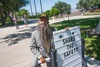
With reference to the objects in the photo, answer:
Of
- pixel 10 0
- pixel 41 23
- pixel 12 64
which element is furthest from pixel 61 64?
pixel 10 0

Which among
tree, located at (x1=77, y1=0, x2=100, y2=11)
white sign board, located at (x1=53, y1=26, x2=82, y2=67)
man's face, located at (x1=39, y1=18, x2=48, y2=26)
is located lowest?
white sign board, located at (x1=53, y1=26, x2=82, y2=67)

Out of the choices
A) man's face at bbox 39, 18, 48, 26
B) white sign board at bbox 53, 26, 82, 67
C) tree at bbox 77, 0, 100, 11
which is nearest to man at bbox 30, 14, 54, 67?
man's face at bbox 39, 18, 48, 26

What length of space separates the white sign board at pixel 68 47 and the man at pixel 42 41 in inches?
10.5

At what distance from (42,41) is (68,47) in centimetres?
61

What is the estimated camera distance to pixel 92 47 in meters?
9.45

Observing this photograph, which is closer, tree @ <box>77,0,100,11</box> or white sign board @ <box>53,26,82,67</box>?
white sign board @ <box>53,26,82,67</box>

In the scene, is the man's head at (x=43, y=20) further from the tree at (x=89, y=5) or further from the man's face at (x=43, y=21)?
the tree at (x=89, y=5)

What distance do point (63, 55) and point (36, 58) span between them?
0.61 meters

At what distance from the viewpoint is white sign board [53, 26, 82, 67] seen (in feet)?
15.1

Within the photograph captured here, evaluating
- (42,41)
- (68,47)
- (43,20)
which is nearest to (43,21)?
(43,20)

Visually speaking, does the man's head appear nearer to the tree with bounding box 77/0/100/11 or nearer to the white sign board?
the white sign board

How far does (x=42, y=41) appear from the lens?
4.71 meters

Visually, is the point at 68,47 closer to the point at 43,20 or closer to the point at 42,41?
the point at 42,41

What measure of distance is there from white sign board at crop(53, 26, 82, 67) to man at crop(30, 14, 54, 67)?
267 millimetres
